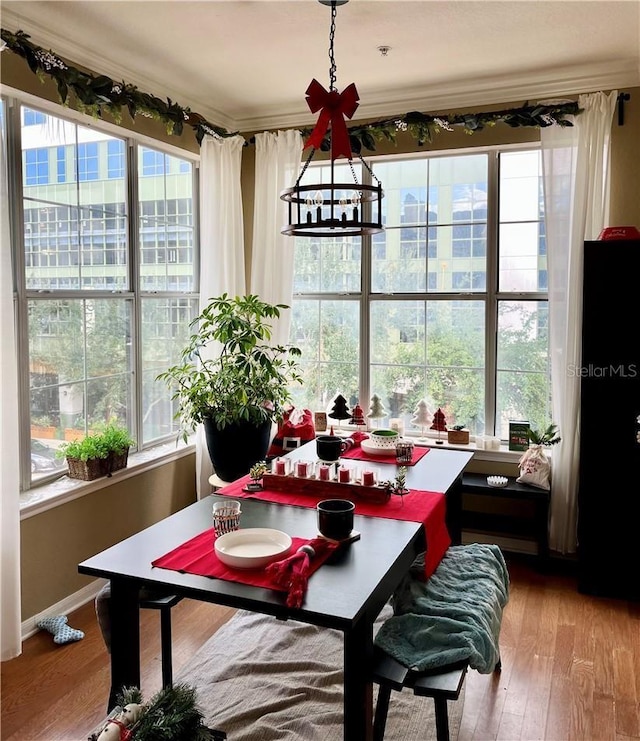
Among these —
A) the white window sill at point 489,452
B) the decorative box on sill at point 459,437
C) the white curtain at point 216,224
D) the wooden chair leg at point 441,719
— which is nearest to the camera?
the wooden chair leg at point 441,719

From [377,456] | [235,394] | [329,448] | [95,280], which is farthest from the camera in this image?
[235,394]

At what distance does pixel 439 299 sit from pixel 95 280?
2.07 m

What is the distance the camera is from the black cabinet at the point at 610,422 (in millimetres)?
3277

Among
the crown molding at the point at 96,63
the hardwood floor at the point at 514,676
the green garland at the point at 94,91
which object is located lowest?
the hardwood floor at the point at 514,676

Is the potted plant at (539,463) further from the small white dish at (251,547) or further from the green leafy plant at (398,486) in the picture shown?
the small white dish at (251,547)

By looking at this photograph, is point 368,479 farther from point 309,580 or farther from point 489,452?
point 489,452

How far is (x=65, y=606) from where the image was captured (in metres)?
3.21

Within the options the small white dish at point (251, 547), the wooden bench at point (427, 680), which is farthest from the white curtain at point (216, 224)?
the wooden bench at point (427, 680)

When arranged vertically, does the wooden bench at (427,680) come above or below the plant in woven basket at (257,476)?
below

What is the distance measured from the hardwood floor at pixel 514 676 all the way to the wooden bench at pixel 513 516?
1.29ft

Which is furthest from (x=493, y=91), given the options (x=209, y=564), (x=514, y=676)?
(x=209, y=564)

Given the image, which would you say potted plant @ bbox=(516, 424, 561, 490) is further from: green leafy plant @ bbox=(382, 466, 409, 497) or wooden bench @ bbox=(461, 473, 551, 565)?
green leafy plant @ bbox=(382, 466, 409, 497)

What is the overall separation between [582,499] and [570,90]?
2239 mm

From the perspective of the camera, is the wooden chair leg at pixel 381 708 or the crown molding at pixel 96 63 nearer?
the wooden chair leg at pixel 381 708
